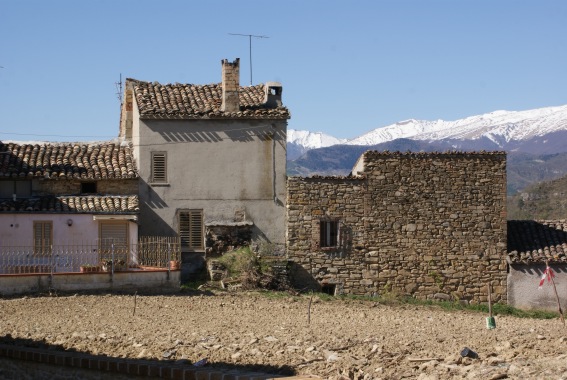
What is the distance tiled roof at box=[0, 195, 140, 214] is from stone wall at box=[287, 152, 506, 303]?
506 centimetres

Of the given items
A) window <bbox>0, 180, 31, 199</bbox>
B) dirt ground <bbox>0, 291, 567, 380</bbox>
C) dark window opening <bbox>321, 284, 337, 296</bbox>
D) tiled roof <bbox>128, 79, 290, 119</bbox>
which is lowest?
dark window opening <bbox>321, 284, 337, 296</bbox>

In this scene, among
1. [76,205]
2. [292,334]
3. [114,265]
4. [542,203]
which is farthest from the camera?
[542,203]

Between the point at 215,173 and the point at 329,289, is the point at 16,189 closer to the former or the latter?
the point at 215,173

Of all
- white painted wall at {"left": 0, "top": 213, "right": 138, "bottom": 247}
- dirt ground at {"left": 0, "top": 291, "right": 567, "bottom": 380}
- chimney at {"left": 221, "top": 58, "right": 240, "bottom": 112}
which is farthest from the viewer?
chimney at {"left": 221, "top": 58, "right": 240, "bottom": 112}

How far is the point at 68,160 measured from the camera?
3338cm

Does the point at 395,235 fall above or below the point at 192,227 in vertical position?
below

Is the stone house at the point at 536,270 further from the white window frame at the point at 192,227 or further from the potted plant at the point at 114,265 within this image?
the potted plant at the point at 114,265

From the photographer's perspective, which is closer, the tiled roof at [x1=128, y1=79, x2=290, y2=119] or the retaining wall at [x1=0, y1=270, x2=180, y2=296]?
the retaining wall at [x1=0, y1=270, x2=180, y2=296]

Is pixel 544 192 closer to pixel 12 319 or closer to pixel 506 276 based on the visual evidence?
pixel 506 276

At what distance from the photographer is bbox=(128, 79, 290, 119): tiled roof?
3266cm

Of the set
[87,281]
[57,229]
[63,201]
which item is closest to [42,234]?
[57,229]

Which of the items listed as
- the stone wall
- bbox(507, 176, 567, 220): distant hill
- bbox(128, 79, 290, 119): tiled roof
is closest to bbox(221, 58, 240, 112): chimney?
bbox(128, 79, 290, 119): tiled roof

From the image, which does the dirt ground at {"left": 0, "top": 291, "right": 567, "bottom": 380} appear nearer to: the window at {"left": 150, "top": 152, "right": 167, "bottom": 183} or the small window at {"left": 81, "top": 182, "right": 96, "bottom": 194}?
the window at {"left": 150, "top": 152, "right": 167, "bottom": 183}

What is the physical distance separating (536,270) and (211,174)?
1050cm
